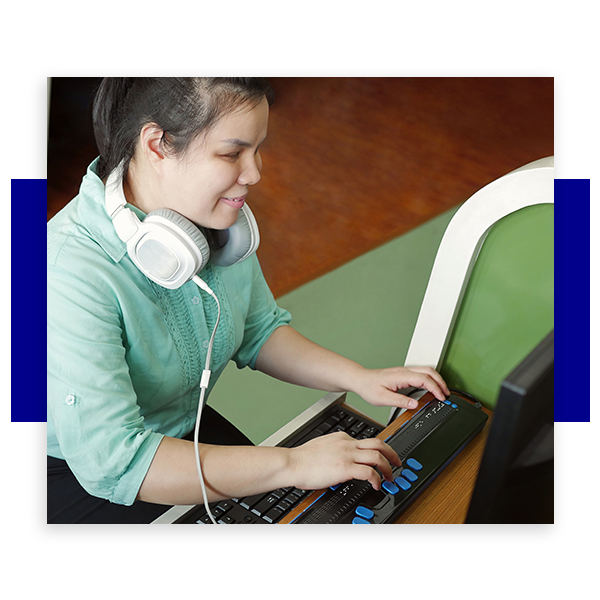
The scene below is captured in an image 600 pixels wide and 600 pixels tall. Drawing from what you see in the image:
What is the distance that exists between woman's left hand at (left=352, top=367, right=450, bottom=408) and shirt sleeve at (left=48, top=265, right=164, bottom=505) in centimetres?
41

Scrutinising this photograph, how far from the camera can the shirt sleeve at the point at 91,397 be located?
0.79 metres

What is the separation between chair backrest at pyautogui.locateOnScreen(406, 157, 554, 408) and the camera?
0.96 m

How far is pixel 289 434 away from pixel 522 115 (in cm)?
381

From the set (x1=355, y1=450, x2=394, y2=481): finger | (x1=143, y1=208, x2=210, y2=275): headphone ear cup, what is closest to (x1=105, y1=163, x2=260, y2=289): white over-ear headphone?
(x1=143, y1=208, x2=210, y2=275): headphone ear cup

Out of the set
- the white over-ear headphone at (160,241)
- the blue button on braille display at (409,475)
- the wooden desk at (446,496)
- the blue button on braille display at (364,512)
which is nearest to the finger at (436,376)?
the wooden desk at (446,496)

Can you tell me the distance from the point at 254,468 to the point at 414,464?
25cm

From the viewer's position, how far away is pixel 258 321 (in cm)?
118

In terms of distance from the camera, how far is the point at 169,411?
1.04 metres

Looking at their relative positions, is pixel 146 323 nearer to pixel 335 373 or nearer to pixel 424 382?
pixel 335 373

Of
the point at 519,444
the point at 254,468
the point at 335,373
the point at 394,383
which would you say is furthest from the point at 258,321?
the point at 519,444

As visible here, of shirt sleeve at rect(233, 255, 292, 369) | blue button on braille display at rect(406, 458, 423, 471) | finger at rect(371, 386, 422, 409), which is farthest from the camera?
shirt sleeve at rect(233, 255, 292, 369)

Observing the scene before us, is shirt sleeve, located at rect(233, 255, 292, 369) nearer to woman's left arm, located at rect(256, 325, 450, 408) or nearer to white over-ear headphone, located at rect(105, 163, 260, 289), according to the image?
woman's left arm, located at rect(256, 325, 450, 408)

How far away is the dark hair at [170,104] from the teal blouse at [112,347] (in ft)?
0.28
